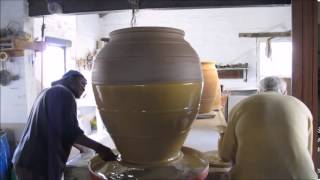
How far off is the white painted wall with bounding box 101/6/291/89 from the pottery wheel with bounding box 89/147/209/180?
535 centimetres

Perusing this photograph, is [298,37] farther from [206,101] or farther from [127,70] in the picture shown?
[127,70]

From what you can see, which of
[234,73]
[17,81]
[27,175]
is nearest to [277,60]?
[234,73]

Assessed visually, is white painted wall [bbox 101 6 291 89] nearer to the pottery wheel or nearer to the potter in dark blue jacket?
the potter in dark blue jacket

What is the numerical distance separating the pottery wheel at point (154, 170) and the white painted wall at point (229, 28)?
5353mm

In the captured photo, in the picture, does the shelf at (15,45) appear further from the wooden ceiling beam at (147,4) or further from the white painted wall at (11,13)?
the wooden ceiling beam at (147,4)

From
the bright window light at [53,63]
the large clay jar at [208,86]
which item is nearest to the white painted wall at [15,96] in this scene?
the bright window light at [53,63]

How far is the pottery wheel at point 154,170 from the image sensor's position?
1196mm

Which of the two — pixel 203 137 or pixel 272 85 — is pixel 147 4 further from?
pixel 272 85

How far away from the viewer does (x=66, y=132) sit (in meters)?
2.33

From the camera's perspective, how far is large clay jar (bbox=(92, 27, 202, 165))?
1.13 meters

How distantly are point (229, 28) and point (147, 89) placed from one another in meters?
5.71

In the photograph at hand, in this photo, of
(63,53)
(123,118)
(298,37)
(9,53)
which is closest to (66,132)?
(123,118)

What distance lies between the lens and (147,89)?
1.12 metres

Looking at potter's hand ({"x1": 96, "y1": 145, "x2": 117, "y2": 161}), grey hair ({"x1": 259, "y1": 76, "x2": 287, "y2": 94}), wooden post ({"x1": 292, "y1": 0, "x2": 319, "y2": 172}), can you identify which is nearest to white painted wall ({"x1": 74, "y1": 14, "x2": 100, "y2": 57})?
wooden post ({"x1": 292, "y1": 0, "x2": 319, "y2": 172})
